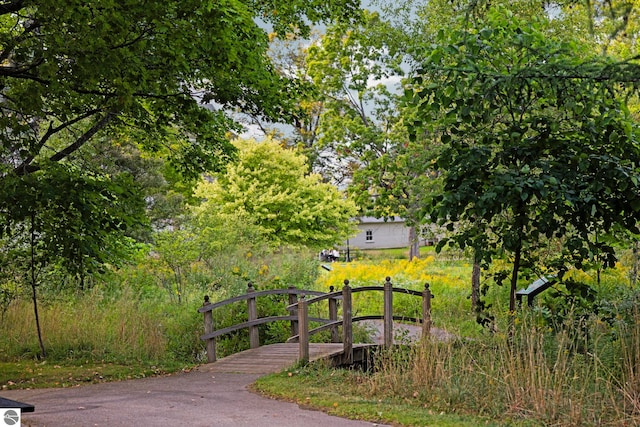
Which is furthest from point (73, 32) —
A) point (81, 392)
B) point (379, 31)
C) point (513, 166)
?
point (379, 31)

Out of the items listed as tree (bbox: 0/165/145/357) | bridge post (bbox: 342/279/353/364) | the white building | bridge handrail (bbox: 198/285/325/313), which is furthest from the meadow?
the white building

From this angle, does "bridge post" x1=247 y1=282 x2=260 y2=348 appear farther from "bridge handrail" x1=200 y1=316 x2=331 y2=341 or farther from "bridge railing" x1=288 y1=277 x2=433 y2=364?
"bridge railing" x1=288 y1=277 x2=433 y2=364

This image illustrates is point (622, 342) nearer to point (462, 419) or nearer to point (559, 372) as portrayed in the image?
point (559, 372)

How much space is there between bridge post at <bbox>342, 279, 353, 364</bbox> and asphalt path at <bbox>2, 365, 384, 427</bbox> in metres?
1.89

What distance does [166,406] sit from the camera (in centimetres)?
759

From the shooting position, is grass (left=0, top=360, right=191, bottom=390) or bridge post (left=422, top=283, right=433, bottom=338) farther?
grass (left=0, top=360, right=191, bottom=390)

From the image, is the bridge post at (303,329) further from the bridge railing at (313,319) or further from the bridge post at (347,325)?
the bridge post at (347,325)

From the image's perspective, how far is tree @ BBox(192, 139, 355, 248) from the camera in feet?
95.7

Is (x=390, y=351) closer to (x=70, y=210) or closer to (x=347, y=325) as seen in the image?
(x=347, y=325)

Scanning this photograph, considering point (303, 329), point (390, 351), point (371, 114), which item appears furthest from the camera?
point (371, 114)

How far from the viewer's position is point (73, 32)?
8.59 metres

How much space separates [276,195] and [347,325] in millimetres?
18392

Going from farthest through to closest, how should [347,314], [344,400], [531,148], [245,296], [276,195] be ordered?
1. [276,195]
2. [245,296]
3. [347,314]
4. [531,148]
5. [344,400]

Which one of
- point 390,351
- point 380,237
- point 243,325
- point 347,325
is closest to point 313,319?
point 243,325
